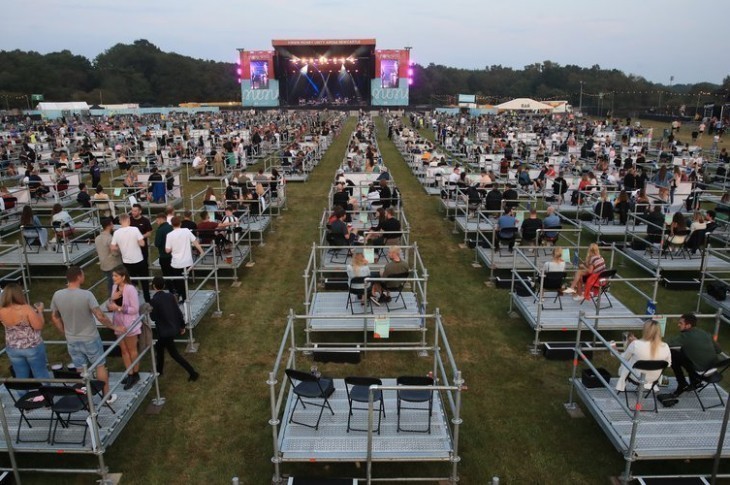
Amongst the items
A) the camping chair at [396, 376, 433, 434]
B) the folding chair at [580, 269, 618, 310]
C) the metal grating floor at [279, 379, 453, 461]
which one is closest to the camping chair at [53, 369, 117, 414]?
the metal grating floor at [279, 379, 453, 461]

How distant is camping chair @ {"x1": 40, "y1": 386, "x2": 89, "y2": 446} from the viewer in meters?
6.10

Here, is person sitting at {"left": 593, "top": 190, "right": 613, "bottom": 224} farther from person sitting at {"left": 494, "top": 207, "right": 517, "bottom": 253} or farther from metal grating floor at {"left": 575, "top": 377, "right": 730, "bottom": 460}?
metal grating floor at {"left": 575, "top": 377, "right": 730, "bottom": 460}

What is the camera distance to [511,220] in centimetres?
1372

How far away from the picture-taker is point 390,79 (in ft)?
270

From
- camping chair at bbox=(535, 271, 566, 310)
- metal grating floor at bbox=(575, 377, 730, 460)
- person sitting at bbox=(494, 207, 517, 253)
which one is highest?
person sitting at bbox=(494, 207, 517, 253)

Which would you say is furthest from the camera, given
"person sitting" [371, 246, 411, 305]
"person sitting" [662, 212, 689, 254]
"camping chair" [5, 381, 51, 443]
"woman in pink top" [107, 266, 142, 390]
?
"person sitting" [662, 212, 689, 254]

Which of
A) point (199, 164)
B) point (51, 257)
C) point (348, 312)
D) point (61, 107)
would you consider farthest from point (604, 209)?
point (61, 107)

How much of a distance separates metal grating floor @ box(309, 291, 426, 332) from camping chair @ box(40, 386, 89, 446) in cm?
379

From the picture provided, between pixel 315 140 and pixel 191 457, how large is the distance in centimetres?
3189

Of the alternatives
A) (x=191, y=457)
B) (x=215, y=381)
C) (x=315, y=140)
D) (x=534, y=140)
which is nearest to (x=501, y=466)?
(x=191, y=457)

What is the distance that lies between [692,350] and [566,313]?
313 cm

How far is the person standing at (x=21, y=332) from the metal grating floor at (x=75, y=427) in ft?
1.91

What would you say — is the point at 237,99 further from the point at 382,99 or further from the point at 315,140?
the point at 315,140

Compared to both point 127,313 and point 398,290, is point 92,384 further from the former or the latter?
point 398,290
